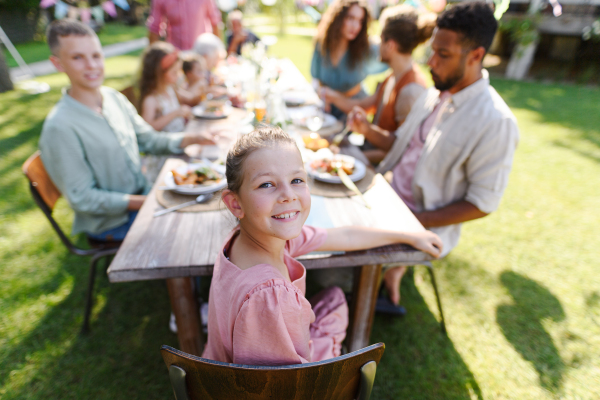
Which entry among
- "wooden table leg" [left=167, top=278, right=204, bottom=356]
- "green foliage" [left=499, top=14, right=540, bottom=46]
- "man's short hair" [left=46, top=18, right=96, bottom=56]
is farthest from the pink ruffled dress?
"green foliage" [left=499, top=14, right=540, bottom=46]

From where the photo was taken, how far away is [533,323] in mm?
2352

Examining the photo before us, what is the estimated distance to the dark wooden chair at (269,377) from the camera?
764 millimetres

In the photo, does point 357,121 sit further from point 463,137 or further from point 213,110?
point 213,110

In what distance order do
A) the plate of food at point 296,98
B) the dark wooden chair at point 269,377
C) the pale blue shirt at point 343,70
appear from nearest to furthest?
the dark wooden chair at point 269,377 < the plate of food at point 296,98 < the pale blue shirt at point 343,70

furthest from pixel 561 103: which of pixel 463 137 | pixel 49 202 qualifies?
pixel 49 202

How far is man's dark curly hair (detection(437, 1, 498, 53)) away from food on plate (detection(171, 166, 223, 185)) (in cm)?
153

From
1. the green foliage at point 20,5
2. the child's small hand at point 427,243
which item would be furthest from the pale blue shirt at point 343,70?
the green foliage at point 20,5

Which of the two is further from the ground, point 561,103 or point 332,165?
point 332,165

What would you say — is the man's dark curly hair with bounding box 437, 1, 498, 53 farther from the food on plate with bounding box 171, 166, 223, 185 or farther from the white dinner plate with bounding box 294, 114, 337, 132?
the food on plate with bounding box 171, 166, 223, 185

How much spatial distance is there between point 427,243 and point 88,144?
6.21 ft

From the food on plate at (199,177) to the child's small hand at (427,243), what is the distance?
1028mm

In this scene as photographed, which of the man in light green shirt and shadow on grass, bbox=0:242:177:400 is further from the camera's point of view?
shadow on grass, bbox=0:242:177:400

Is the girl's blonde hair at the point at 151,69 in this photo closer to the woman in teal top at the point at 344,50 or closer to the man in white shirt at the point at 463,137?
the woman in teal top at the point at 344,50

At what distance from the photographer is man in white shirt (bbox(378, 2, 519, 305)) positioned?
1.68 metres
